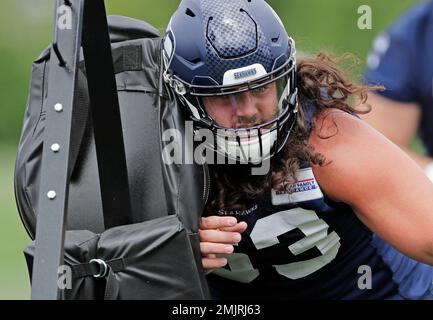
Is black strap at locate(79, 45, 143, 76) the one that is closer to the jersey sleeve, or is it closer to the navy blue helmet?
the navy blue helmet

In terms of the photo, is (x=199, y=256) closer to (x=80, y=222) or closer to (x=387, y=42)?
(x=80, y=222)

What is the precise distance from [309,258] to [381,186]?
0.40 m

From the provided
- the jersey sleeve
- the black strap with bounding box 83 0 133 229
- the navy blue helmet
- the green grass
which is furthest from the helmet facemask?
the green grass

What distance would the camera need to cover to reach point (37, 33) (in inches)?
397

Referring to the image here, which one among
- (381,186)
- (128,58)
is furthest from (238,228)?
(128,58)

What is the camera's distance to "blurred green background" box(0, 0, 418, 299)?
7.59 meters

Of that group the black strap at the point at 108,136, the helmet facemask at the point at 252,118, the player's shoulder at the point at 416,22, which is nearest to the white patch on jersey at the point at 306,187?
the helmet facemask at the point at 252,118

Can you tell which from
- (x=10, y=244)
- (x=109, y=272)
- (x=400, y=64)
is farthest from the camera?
(x=10, y=244)

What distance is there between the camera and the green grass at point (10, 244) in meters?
5.21

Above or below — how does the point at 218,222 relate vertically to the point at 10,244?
above

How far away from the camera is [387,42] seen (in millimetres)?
5504

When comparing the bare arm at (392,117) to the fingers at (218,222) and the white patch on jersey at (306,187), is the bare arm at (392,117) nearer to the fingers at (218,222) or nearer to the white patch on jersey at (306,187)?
the white patch on jersey at (306,187)

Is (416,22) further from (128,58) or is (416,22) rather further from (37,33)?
(37,33)
